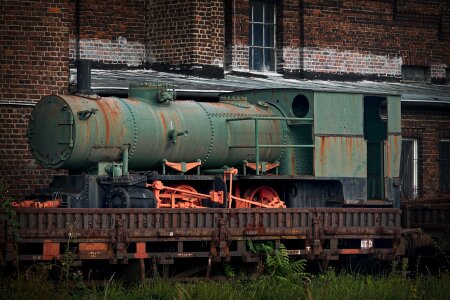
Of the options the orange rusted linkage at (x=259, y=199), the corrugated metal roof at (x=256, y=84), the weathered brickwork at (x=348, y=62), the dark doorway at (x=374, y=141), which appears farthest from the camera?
the weathered brickwork at (x=348, y=62)

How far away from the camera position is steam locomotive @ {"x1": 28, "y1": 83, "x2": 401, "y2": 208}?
17.1 metres

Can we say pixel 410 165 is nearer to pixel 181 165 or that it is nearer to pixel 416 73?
pixel 416 73

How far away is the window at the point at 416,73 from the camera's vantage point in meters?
29.9

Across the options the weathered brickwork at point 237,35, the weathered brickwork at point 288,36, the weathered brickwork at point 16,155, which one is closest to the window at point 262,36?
the weathered brickwork at point 288,36

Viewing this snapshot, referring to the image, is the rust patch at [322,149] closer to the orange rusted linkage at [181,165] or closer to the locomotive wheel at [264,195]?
the locomotive wheel at [264,195]

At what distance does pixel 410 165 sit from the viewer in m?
28.5

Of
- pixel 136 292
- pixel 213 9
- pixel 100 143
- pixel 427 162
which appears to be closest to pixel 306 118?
pixel 100 143

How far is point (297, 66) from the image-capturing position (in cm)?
2772

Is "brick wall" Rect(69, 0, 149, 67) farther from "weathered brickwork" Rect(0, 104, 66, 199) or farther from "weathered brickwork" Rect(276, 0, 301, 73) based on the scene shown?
"weathered brickwork" Rect(0, 104, 66, 199)

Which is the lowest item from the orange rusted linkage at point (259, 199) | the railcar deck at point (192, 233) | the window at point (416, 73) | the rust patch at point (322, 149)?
the railcar deck at point (192, 233)

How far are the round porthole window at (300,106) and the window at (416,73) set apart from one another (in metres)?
10.9

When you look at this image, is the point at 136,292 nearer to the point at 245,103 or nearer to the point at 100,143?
the point at 100,143

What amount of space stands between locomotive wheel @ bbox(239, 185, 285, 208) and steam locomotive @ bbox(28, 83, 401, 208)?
0.02 metres

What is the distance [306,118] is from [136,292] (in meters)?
5.00
